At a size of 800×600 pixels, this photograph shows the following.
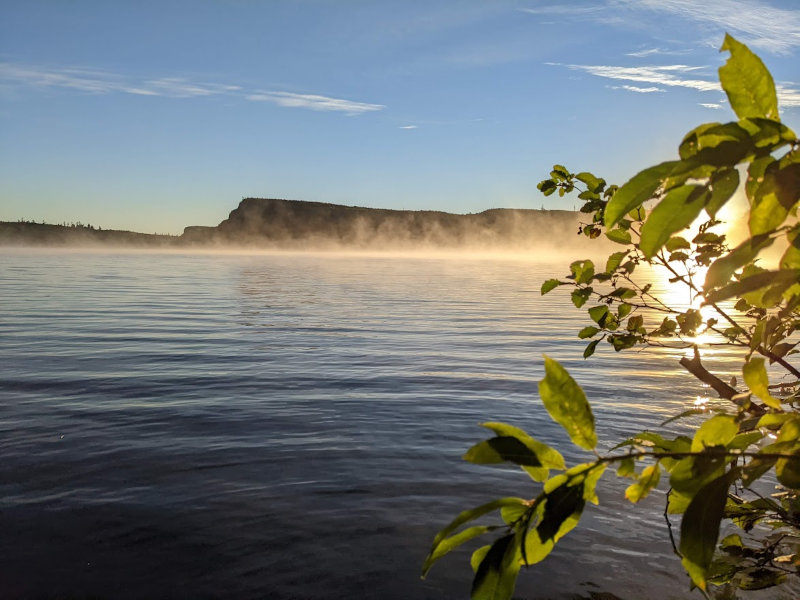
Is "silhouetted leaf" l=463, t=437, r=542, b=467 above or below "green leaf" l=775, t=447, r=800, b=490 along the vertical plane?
above

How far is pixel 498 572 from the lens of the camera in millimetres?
881

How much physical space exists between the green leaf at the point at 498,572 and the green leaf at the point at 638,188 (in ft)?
1.37

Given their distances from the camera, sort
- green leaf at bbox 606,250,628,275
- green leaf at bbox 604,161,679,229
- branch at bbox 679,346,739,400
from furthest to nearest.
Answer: green leaf at bbox 606,250,628,275, branch at bbox 679,346,739,400, green leaf at bbox 604,161,679,229

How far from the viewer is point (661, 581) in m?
4.31

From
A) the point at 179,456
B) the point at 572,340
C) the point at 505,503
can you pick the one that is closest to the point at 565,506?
the point at 505,503

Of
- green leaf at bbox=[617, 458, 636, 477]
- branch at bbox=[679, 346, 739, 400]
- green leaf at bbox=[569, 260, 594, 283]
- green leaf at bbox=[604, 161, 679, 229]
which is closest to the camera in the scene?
green leaf at bbox=[604, 161, 679, 229]

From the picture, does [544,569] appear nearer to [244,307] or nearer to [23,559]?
[23,559]

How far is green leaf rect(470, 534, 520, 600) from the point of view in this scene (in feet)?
2.87

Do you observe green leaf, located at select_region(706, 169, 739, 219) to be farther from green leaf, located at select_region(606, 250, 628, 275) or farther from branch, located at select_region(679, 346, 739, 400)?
green leaf, located at select_region(606, 250, 628, 275)

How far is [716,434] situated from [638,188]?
0.38 m

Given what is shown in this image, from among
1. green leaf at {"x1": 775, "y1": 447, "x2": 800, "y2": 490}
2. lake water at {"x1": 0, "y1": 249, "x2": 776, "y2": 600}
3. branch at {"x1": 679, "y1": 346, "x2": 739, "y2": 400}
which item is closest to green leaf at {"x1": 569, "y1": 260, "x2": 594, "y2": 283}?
branch at {"x1": 679, "y1": 346, "x2": 739, "y2": 400}

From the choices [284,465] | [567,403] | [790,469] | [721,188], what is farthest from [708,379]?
[284,465]

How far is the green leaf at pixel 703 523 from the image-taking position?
853 millimetres

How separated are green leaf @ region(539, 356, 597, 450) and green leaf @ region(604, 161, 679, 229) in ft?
0.73
